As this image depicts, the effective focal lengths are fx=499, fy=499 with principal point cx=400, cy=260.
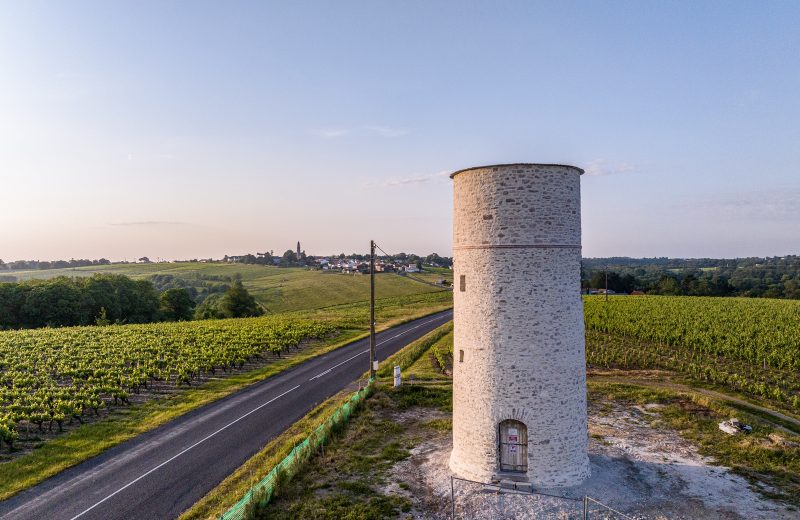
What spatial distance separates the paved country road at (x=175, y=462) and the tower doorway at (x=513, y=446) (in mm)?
10221

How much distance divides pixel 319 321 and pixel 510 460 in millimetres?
47657

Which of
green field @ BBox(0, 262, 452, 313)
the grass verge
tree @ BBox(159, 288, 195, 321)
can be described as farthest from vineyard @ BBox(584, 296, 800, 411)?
tree @ BBox(159, 288, 195, 321)

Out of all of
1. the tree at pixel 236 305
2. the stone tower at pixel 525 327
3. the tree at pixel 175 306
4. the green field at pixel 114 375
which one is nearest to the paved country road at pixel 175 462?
the green field at pixel 114 375

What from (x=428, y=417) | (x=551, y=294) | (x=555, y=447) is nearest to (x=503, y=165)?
(x=551, y=294)

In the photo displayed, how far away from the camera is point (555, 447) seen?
1591 cm

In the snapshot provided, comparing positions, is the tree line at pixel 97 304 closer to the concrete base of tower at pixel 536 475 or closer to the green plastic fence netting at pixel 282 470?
the green plastic fence netting at pixel 282 470

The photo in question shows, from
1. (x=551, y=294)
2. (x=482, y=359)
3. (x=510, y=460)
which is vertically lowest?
(x=510, y=460)

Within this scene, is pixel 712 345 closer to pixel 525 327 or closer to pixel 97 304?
pixel 525 327

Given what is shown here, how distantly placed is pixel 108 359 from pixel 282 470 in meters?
27.4

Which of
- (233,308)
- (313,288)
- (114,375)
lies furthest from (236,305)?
(114,375)

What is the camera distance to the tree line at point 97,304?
2692 inches

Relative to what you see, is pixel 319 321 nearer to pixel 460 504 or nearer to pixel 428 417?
pixel 428 417

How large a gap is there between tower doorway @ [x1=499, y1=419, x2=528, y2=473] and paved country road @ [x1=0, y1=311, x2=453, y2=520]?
33.5 ft

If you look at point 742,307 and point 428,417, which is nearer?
point 428,417
